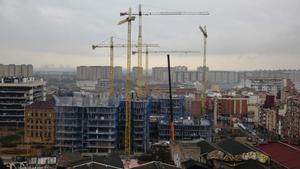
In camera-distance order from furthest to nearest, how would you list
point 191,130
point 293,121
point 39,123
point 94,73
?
point 94,73 → point 293,121 → point 39,123 → point 191,130

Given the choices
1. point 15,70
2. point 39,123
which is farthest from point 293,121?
point 15,70

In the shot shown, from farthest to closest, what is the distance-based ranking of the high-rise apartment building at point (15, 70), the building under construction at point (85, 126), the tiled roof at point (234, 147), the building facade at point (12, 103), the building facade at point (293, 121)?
the high-rise apartment building at point (15, 70) → the building facade at point (12, 103) → the building facade at point (293, 121) → the building under construction at point (85, 126) → the tiled roof at point (234, 147)

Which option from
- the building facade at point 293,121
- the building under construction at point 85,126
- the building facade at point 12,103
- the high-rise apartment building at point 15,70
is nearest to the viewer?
the building under construction at point 85,126

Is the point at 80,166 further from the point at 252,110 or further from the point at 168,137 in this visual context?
the point at 252,110

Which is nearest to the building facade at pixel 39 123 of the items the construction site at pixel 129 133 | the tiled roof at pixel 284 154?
the construction site at pixel 129 133

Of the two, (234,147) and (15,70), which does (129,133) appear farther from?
(15,70)

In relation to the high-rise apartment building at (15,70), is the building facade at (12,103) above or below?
below

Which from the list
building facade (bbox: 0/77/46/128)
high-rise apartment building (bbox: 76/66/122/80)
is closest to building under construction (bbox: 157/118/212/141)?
building facade (bbox: 0/77/46/128)

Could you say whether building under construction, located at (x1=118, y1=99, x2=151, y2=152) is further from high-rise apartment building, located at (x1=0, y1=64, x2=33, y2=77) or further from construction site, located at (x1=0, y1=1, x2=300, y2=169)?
high-rise apartment building, located at (x1=0, y1=64, x2=33, y2=77)

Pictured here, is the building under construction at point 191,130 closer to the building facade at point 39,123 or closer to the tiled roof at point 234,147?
the tiled roof at point 234,147

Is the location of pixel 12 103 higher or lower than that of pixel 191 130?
higher

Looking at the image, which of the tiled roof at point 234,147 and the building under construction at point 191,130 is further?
the building under construction at point 191,130

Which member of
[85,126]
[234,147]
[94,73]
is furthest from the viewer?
[94,73]

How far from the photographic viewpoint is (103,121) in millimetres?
21391
